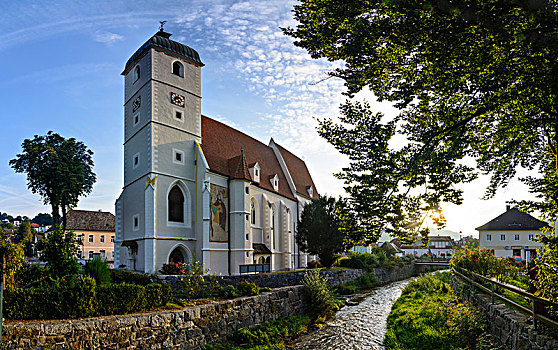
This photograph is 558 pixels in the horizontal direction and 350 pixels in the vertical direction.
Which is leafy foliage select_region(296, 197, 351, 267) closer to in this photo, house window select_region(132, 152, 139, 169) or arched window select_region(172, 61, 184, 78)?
house window select_region(132, 152, 139, 169)

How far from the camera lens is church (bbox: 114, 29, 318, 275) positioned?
90.4 ft

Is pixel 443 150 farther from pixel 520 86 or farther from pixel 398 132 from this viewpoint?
pixel 520 86

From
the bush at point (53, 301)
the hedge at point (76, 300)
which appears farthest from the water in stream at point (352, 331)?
the bush at point (53, 301)

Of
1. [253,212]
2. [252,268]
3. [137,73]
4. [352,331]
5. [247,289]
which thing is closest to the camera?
[352,331]

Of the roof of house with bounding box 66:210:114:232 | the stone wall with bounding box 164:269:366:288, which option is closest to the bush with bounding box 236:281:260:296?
the stone wall with bounding box 164:269:366:288

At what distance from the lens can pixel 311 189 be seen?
51750 millimetres

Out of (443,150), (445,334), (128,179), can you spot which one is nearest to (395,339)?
(445,334)

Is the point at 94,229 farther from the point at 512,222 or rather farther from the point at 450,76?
the point at 450,76

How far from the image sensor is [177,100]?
→ 30203 mm

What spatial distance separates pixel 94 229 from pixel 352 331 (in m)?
52.1

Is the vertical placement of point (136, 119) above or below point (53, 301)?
above

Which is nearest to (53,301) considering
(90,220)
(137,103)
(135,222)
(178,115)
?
(135,222)

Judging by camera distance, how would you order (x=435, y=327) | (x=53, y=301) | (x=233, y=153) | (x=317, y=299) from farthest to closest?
1. (x=233, y=153)
2. (x=317, y=299)
3. (x=435, y=327)
4. (x=53, y=301)

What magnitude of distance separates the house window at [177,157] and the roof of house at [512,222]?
39.7 m
